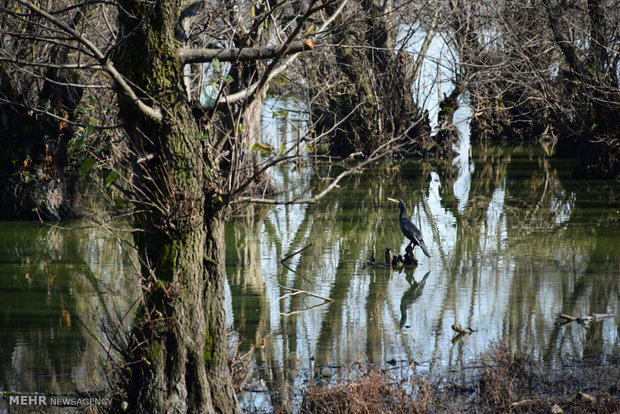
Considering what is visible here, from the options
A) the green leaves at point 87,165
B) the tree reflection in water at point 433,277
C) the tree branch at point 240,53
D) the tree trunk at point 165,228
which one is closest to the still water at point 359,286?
the tree reflection in water at point 433,277

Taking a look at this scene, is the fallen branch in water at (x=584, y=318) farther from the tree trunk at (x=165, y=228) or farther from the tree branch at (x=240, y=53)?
the tree branch at (x=240, y=53)

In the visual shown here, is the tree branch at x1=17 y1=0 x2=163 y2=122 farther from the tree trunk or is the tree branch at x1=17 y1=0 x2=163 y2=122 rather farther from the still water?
the still water

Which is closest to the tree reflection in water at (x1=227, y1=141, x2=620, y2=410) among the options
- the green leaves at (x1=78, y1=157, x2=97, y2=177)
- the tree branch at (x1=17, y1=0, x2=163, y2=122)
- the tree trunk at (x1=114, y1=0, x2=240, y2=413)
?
the tree trunk at (x1=114, y1=0, x2=240, y2=413)

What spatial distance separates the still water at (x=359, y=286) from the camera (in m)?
7.70

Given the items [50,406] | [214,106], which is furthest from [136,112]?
[50,406]

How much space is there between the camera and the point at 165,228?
5.32 metres

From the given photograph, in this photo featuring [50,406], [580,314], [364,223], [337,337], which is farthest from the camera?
[364,223]

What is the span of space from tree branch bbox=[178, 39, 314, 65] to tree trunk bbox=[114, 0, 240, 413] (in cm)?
12

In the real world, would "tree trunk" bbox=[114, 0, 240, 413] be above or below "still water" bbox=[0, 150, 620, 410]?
above

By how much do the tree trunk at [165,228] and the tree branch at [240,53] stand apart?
116mm

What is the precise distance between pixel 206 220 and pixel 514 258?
7.35 m

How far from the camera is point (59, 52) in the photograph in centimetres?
1504

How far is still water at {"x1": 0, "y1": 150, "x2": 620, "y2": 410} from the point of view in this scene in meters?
7.70

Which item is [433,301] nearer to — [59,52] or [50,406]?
[50,406]
